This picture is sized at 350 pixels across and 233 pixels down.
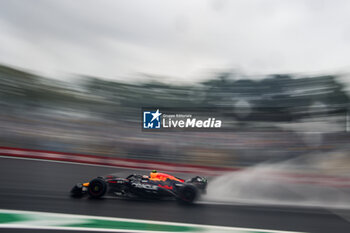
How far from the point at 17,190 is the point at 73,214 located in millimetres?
2355

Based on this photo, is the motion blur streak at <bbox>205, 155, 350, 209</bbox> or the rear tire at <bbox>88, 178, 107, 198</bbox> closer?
the rear tire at <bbox>88, 178, 107, 198</bbox>

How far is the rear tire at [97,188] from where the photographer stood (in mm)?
5766

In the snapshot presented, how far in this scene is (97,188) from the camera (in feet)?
19.0

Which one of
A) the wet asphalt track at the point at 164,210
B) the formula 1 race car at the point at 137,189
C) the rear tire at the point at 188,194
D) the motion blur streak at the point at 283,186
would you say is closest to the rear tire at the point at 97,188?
the formula 1 race car at the point at 137,189

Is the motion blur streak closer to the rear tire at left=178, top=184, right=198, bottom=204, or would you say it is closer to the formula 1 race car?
the rear tire at left=178, top=184, right=198, bottom=204

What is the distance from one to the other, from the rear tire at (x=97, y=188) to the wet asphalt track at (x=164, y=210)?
6.6 inches

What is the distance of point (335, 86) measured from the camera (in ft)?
33.3

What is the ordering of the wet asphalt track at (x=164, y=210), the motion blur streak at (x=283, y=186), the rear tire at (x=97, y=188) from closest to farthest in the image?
the wet asphalt track at (x=164, y=210) → the rear tire at (x=97, y=188) → the motion blur streak at (x=283, y=186)

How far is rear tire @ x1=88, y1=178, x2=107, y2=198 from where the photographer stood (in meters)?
5.77

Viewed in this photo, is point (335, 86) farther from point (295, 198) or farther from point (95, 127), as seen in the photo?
point (95, 127)

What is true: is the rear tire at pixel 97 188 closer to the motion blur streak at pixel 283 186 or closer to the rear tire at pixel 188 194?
the rear tire at pixel 188 194

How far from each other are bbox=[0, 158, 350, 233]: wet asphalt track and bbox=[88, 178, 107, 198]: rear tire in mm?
168

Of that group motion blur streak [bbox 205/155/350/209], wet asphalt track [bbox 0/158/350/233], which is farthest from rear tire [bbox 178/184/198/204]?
motion blur streak [bbox 205/155/350/209]

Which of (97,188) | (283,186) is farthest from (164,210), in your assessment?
(283,186)
